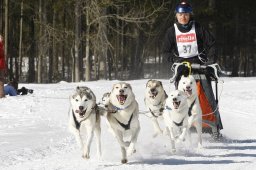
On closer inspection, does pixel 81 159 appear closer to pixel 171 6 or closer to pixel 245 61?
pixel 171 6

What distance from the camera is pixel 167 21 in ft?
132

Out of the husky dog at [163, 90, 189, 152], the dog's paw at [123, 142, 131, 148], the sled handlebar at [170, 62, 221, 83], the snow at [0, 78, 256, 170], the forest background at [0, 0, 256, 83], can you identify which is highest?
the forest background at [0, 0, 256, 83]

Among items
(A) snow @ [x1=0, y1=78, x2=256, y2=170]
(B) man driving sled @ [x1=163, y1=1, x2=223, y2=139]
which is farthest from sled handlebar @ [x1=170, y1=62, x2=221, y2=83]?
(A) snow @ [x1=0, y1=78, x2=256, y2=170]

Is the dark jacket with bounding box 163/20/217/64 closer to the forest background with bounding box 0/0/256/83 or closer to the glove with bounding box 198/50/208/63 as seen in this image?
the glove with bounding box 198/50/208/63

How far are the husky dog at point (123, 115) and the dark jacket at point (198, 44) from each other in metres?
1.66

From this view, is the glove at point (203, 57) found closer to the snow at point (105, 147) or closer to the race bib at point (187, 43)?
the race bib at point (187, 43)

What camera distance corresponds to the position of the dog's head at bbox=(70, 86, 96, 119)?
605 cm

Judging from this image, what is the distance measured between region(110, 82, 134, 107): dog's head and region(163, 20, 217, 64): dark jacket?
1622 millimetres

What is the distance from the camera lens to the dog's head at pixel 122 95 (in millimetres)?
6391

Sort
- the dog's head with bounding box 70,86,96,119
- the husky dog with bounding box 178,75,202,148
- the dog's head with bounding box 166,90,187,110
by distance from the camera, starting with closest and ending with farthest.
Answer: the dog's head with bounding box 70,86,96,119
the dog's head with bounding box 166,90,187,110
the husky dog with bounding box 178,75,202,148

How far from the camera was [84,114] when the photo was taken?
6113mm

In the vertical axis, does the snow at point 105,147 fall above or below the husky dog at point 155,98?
below

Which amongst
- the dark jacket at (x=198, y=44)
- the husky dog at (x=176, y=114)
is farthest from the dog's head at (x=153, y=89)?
the husky dog at (x=176, y=114)

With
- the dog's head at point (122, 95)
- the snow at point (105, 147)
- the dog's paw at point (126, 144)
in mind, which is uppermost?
the dog's head at point (122, 95)
